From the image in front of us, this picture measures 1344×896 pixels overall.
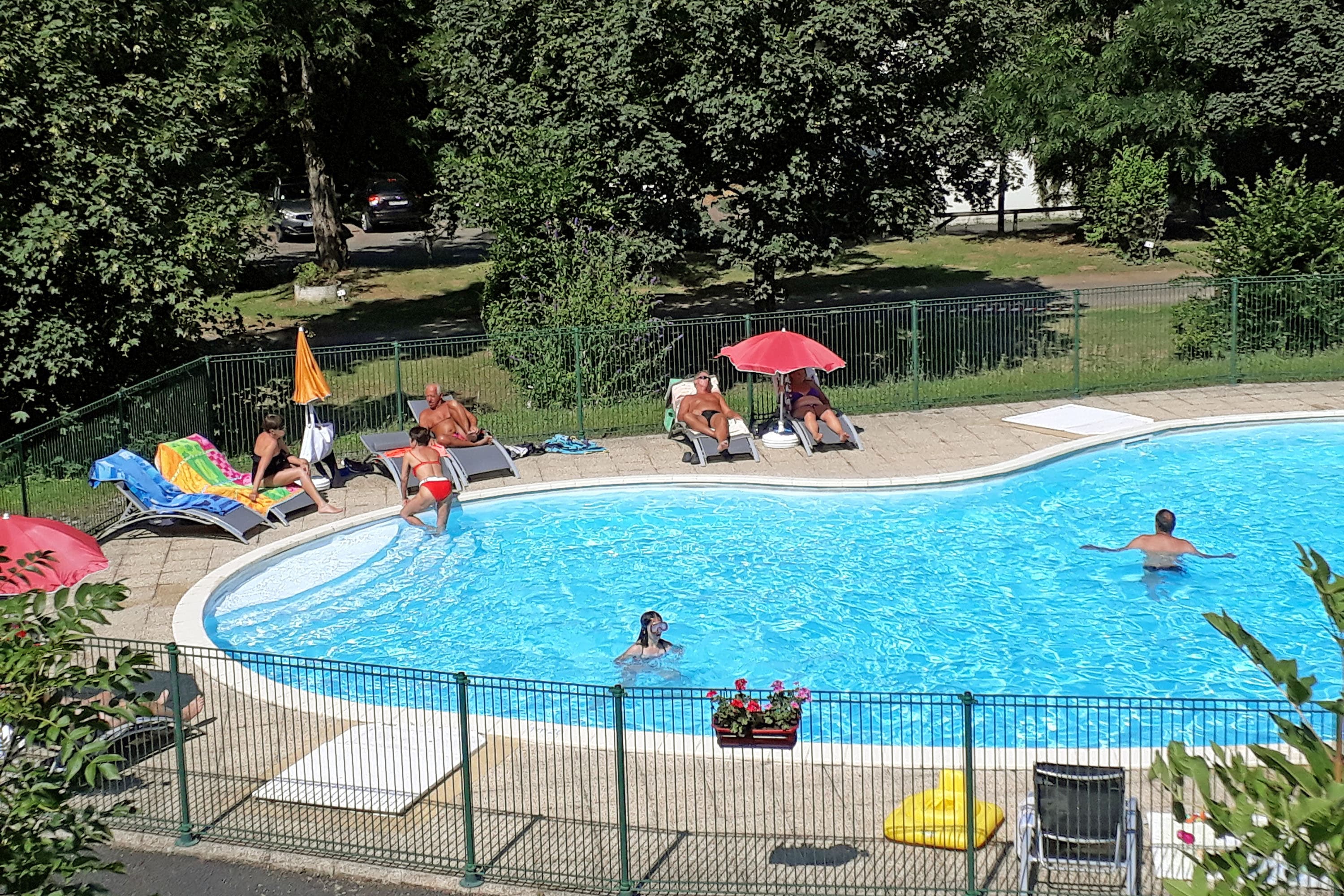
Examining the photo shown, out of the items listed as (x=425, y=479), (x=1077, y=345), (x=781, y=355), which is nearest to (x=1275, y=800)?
(x=425, y=479)

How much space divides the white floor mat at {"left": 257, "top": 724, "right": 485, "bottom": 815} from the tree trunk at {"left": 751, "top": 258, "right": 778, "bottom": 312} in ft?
54.7

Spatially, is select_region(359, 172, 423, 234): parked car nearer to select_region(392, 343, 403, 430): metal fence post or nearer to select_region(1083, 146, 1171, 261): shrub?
select_region(1083, 146, 1171, 261): shrub

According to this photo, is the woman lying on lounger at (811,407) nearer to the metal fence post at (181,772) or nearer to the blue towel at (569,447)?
the blue towel at (569,447)

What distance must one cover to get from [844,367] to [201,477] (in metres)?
9.41

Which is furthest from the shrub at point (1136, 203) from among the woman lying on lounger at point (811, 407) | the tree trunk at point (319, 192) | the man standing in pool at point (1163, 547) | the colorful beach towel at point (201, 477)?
the colorful beach towel at point (201, 477)

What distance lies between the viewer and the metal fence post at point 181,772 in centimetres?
1048

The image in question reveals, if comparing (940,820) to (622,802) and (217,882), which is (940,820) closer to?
(622,802)

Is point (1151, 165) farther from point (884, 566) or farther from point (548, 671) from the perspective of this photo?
point (548, 671)

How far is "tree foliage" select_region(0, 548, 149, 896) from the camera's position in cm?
584

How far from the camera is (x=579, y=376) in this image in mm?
22141

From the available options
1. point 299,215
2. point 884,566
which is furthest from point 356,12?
point 884,566

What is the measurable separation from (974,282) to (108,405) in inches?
1042

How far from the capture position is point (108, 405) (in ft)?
61.8

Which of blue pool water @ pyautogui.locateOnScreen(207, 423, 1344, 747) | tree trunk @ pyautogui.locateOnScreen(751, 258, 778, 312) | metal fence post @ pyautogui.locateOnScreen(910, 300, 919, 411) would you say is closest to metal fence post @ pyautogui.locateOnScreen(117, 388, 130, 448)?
blue pool water @ pyautogui.locateOnScreen(207, 423, 1344, 747)
